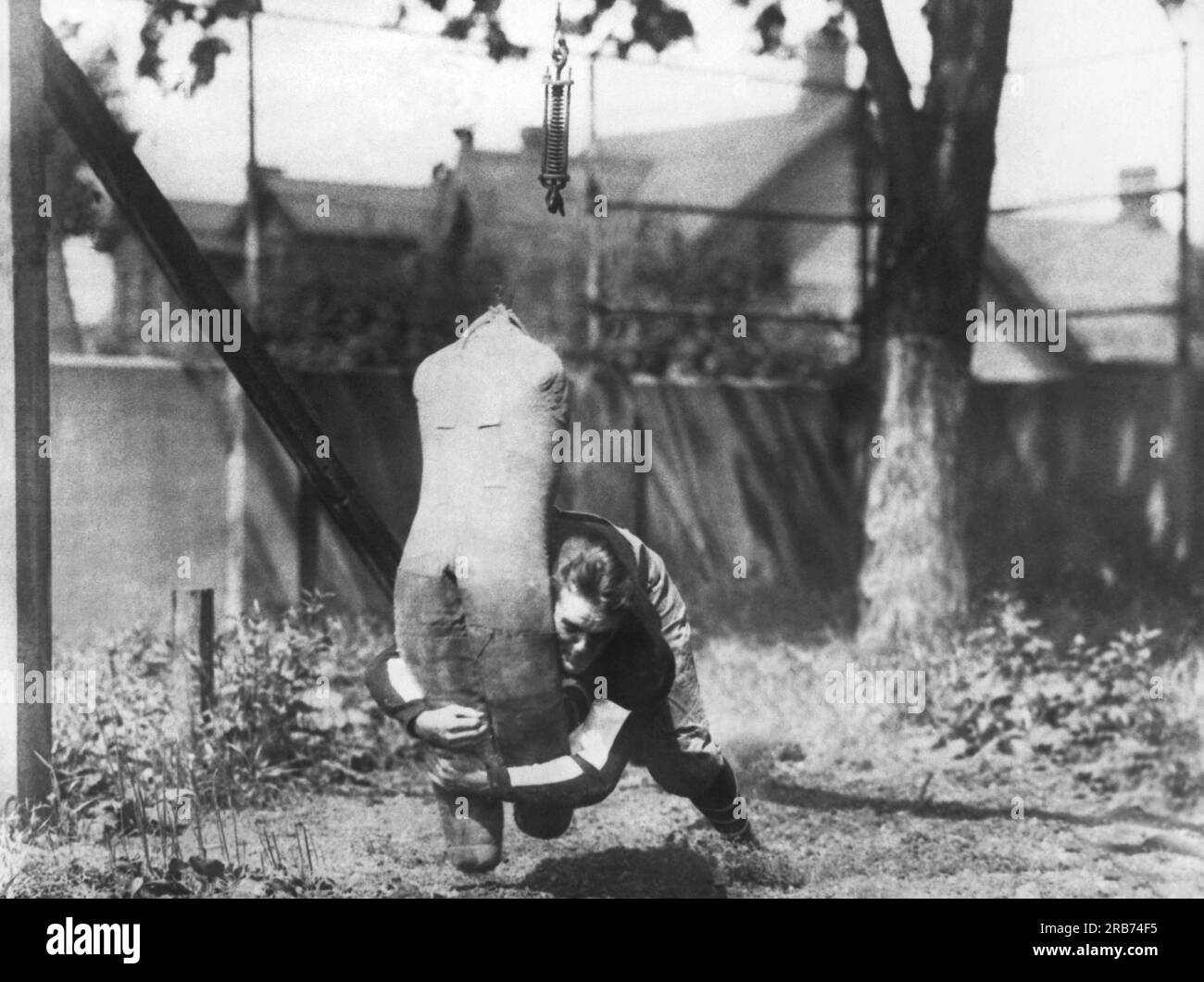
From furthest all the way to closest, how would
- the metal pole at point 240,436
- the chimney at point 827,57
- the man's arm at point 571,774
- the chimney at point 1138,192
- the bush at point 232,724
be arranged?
the chimney at point 1138,192 → the chimney at point 827,57 → the metal pole at point 240,436 → the bush at point 232,724 → the man's arm at point 571,774

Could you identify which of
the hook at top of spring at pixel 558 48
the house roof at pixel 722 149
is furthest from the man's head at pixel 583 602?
the house roof at pixel 722 149

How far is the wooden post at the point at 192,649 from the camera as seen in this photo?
19.1 ft

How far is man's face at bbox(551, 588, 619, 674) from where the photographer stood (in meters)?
5.05

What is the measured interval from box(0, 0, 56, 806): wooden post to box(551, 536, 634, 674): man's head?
69.5 inches

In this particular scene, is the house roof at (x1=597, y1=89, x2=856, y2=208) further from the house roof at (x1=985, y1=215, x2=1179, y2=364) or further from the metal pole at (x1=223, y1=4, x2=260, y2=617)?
the metal pole at (x1=223, y1=4, x2=260, y2=617)

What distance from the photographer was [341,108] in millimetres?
5887

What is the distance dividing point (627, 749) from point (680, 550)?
4.03 feet

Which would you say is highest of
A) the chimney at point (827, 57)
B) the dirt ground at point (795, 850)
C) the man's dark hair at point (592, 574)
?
the chimney at point (827, 57)

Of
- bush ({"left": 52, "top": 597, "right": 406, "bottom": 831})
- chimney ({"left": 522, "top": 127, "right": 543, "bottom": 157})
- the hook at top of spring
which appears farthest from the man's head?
the hook at top of spring

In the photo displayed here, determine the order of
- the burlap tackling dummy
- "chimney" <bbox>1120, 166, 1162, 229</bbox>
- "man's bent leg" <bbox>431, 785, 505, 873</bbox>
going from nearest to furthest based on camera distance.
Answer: the burlap tackling dummy < "man's bent leg" <bbox>431, 785, 505, 873</bbox> < "chimney" <bbox>1120, 166, 1162, 229</bbox>

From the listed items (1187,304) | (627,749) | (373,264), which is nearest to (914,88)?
(1187,304)

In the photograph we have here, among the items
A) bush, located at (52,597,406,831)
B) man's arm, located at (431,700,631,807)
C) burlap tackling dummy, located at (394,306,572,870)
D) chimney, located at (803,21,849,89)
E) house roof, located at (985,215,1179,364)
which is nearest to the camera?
burlap tackling dummy, located at (394,306,572,870)

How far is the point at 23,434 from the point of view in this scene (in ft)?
17.6

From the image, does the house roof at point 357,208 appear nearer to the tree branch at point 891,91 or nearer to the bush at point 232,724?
the bush at point 232,724
